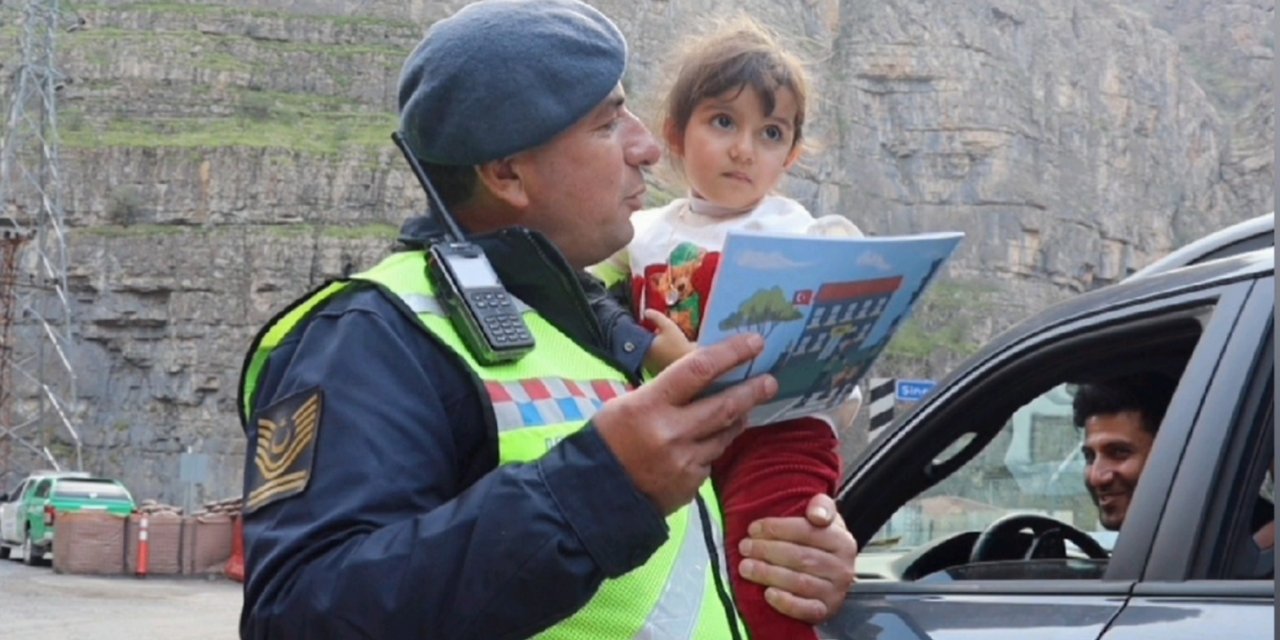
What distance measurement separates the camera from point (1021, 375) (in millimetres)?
3443

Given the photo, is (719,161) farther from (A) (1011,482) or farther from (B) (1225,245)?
(B) (1225,245)

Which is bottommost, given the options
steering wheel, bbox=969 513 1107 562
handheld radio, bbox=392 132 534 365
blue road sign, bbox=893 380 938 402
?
blue road sign, bbox=893 380 938 402

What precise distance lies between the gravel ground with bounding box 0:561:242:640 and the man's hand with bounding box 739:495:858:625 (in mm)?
15415

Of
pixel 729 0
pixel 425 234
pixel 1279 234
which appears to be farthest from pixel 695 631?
pixel 729 0

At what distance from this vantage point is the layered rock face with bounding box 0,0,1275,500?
76500mm

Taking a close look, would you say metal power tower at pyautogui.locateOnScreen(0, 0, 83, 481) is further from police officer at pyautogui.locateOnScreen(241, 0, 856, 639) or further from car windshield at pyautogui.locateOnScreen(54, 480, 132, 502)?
police officer at pyautogui.locateOnScreen(241, 0, 856, 639)

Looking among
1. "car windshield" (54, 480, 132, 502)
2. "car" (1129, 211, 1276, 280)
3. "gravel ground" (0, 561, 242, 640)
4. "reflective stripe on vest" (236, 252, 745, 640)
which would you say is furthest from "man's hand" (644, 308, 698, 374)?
"car windshield" (54, 480, 132, 502)

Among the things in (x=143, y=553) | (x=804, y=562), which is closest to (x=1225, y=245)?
(x=804, y=562)

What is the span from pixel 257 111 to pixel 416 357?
286 ft

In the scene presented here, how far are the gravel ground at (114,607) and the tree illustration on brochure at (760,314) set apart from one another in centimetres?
1597

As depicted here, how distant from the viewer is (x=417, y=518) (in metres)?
2.13

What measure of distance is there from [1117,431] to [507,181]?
1.48m

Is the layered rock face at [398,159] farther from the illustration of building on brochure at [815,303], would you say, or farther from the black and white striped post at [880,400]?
the illustration of building on brochure at [815,303]

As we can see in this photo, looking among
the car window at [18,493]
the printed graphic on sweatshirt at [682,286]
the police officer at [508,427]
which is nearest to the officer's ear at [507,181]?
the police officer at [508,427]
